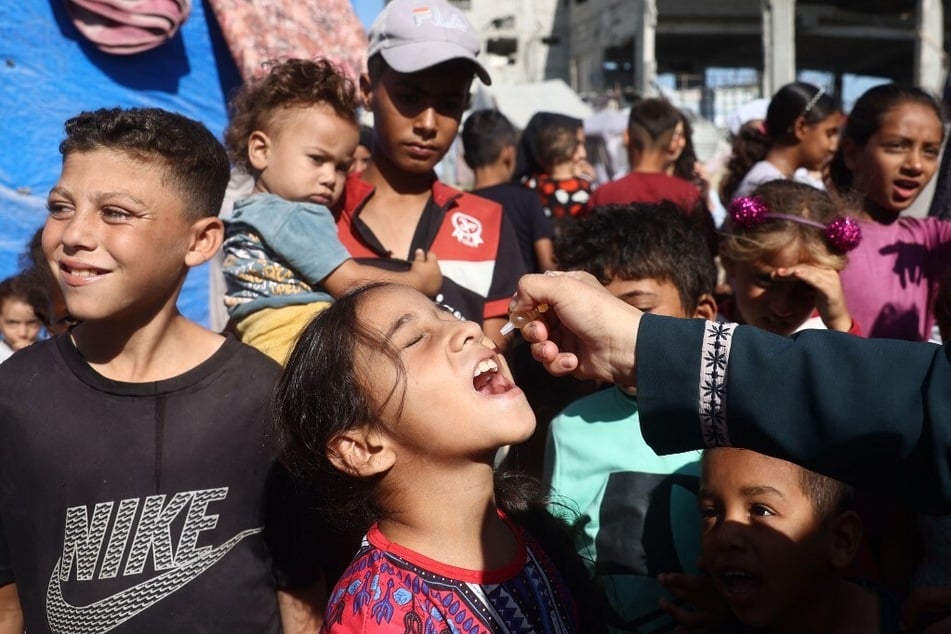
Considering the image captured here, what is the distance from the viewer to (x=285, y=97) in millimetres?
2973

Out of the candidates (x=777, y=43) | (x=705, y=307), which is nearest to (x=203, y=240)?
(x=705, y=307)

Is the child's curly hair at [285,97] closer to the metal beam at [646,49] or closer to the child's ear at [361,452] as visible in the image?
the child's ear at [361,452]

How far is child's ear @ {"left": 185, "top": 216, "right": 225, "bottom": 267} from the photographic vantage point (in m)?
2.26

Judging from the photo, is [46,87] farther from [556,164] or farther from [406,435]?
[406,435]

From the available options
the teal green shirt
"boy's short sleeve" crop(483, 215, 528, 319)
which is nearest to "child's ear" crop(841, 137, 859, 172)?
"boy's short sleeve" crop(483, 215, 528, 319)

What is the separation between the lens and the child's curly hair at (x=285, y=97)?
297cm

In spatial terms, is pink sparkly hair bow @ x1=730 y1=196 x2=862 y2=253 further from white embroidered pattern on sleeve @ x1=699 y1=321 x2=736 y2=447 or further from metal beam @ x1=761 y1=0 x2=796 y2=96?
metal beam @ x1=761 y1=0 x2=796 y2=96

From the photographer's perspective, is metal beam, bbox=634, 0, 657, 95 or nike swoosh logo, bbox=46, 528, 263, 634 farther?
metal beam, bbox=634, 0, 657, 95

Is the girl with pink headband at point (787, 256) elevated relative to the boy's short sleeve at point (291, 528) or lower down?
elevated

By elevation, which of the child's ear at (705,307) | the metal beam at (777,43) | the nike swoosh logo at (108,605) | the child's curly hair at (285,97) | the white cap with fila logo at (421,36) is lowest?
the nike swoosh logo at (108,605)

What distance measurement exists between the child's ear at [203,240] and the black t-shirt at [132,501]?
12.6 inches

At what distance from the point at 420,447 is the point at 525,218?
2.96 m

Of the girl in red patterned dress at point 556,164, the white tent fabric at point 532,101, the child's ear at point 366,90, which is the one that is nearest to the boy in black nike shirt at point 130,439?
the child's ear at point 366,90

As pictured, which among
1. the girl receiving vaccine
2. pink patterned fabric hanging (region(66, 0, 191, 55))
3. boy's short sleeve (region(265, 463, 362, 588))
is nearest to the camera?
the girl receiving vaccine
